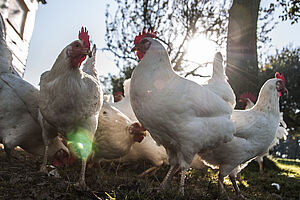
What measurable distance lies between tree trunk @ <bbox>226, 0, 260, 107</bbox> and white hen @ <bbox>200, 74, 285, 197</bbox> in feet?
9.46

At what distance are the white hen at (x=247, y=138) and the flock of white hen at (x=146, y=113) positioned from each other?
15 mm

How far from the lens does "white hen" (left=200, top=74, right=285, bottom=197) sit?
11.5 ft

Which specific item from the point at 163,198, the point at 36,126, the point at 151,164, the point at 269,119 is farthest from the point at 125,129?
the point at 269,119

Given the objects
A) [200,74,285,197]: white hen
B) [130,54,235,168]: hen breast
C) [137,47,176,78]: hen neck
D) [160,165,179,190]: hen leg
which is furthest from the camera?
[200,74,285,197]: white hen

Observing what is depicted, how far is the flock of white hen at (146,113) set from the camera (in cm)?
270

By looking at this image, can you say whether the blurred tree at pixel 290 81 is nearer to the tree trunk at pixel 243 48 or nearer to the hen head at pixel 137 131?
the tree trunk at pixel 243 48

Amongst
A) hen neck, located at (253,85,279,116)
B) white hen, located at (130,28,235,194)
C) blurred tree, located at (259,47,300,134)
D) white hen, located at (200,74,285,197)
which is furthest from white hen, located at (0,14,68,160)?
blurred tree, located at (259,47,300,134)

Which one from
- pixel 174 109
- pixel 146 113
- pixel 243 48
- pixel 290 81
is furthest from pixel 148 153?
pixel 290 81

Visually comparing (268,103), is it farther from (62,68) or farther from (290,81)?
(290,81)

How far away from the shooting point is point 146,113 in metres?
2.71

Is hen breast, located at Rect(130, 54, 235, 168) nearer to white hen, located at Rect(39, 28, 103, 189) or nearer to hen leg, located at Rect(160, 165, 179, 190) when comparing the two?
hen leg, located at Rect(160, 165, 179, 190)

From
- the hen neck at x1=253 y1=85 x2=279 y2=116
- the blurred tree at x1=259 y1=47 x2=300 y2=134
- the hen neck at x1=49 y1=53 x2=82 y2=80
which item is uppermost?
the hen neck at x1=49 y1=53 x2=82 y2=80

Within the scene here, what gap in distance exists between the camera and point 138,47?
3.13m

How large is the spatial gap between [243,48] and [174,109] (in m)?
5.65
